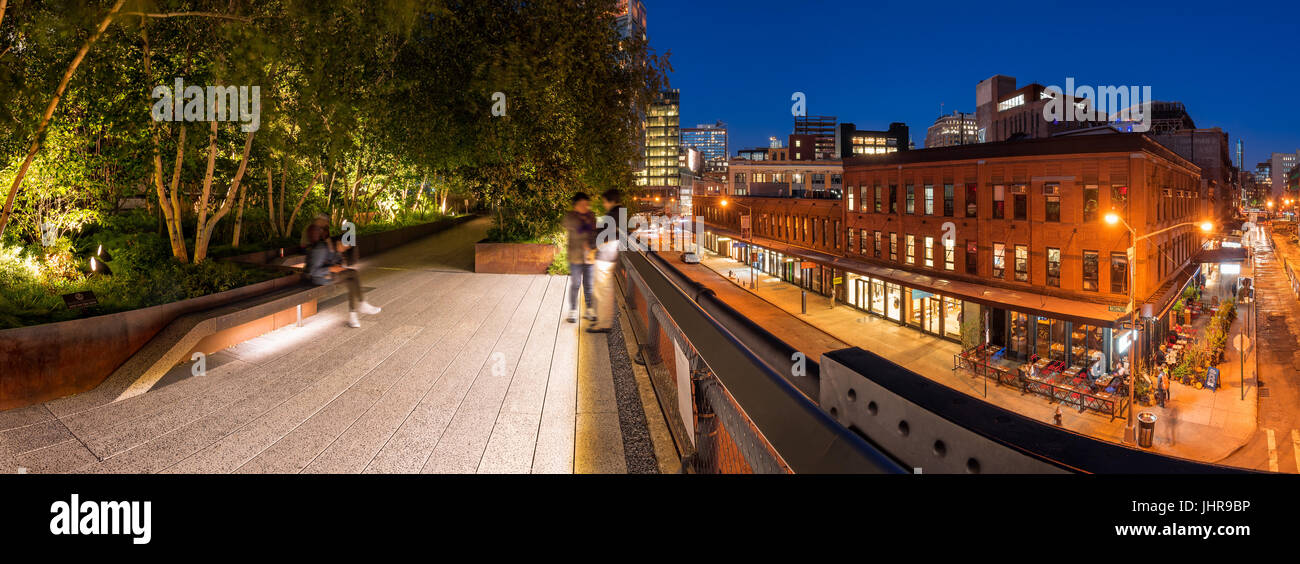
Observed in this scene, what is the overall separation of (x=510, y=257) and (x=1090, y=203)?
2639cm

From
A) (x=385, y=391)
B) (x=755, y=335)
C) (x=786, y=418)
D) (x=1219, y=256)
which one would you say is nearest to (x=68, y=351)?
(x=385, y=391)

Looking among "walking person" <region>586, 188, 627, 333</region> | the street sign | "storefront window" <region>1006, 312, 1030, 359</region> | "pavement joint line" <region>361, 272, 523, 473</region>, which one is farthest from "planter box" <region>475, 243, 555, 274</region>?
the street sign

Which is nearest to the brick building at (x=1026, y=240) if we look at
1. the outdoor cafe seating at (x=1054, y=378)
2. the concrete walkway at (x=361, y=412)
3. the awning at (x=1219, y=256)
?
the awning at (x=1219, y=256)

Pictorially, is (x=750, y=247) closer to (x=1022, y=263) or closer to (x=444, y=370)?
(x=1022, y=263)

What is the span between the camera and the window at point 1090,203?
29.1 meters

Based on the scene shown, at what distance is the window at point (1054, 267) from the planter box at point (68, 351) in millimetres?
33809

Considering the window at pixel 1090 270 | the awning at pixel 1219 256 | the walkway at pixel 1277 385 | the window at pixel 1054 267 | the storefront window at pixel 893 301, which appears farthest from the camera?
the awning at pixel 1219 256

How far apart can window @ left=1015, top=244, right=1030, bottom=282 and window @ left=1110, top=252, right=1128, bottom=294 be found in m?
3.66

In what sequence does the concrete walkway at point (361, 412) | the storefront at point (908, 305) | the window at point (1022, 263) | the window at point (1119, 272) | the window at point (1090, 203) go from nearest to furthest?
1. the concrete walkway at point (361, 412)
2. the window at point (1119, 272)
3. the window at point (1090, 203)
4. the window at point (1022, 263)
5. the storefront at point (908, 305)

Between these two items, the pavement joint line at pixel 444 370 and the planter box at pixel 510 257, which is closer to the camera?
the pavement joint line at pixel 444 370

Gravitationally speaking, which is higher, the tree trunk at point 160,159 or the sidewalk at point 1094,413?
the tree trunk at point 160,159

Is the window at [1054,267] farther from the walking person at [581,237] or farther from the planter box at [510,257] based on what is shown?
the walking person at [581,237]
